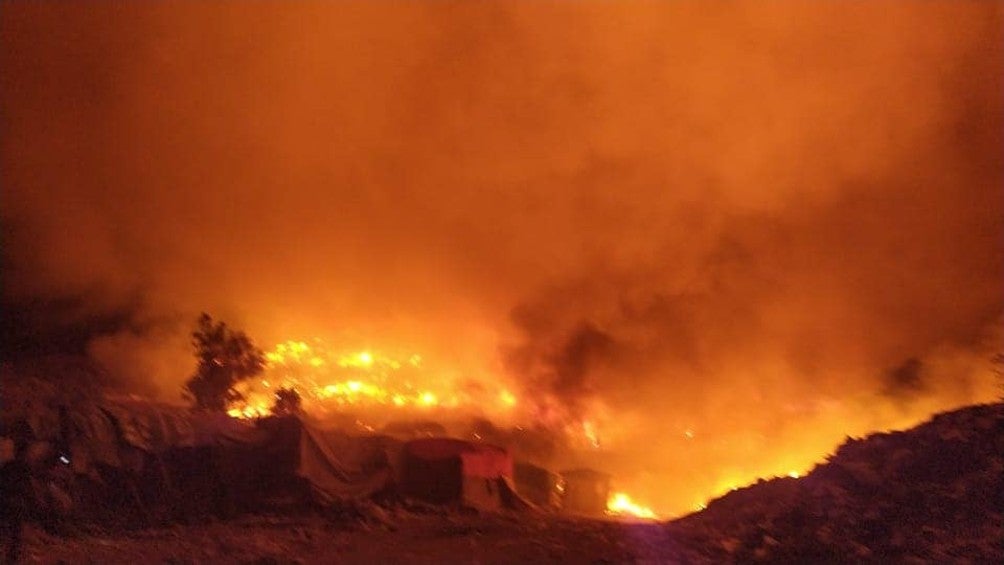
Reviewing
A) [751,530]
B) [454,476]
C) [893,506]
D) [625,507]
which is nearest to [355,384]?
[625,507]

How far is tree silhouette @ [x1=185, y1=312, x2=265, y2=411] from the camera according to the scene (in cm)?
2534

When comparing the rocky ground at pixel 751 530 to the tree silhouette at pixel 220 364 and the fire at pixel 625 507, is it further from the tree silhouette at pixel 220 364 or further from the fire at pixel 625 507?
the tree silhouette at pixel 220 364

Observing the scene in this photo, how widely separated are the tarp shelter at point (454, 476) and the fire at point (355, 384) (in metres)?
10.4

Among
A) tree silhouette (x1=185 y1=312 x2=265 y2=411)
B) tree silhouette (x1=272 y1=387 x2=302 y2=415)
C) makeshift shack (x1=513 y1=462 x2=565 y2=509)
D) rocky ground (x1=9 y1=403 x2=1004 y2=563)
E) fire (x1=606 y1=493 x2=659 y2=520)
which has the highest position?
tree silhouette (x1=185 y1=312 x2=265 y2=411)

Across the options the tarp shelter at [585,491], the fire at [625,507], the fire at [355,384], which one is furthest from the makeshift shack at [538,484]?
the fire at [355,384]

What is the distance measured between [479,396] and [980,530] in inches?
717

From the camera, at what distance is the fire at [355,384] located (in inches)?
1025

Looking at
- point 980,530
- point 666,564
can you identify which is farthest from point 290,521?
point 980,530

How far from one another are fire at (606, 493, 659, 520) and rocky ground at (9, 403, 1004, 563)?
745 centimetres

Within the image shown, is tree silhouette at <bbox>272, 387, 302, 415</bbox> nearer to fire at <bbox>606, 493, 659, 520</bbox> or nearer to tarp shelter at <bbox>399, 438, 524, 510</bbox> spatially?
fire at <bbox>606, 493, 659, 520</bbox>

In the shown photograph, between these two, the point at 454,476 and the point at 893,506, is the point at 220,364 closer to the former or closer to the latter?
the point at 454,476

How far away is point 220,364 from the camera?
2588cm

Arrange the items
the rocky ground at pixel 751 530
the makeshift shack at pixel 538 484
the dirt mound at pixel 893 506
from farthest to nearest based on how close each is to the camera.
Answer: the makeshift shack at pixel 538 484, the rocky ground at pixel 751 530, the dirt mound at pixel 893 506

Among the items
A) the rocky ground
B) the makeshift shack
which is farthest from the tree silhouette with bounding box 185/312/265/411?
the rocky ground
